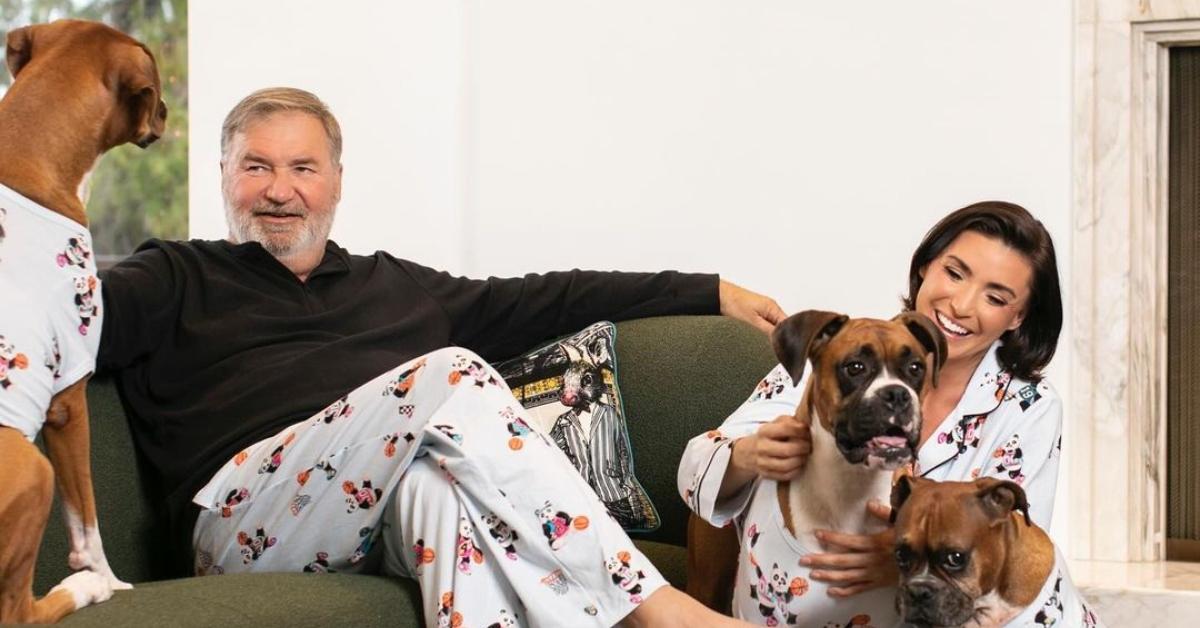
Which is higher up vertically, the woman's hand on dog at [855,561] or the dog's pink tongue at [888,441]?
the dog's pink tongue at [888,441]

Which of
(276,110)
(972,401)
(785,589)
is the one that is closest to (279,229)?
(276,110)

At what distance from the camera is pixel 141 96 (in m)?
2.23

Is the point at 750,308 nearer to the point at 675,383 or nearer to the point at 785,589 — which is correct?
the point at 675,383

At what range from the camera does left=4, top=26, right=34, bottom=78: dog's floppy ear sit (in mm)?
2229

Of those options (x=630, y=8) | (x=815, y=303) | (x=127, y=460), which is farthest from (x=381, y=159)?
(x=127, y=460)

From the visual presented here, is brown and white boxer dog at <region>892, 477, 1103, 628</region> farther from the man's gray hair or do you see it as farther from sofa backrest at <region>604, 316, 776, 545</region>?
the man's gray hair

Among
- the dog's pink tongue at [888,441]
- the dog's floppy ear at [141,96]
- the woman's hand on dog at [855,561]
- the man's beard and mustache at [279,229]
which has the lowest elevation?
the woman's hand on dog at [855,561]

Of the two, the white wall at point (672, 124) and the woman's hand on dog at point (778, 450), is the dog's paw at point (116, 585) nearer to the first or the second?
the woman's hand on dog at point (778, 450)

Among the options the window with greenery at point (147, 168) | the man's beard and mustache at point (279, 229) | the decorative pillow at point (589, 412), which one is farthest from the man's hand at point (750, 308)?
the window with greenery at point (147, 168)

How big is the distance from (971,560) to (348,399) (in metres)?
1.08

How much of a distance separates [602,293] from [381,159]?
155 centimetres

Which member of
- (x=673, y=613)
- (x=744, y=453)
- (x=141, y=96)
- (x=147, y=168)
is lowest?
(x=673, y=613)

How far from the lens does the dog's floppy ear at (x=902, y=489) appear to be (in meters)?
2.08

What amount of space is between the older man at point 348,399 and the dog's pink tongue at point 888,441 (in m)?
0.41
